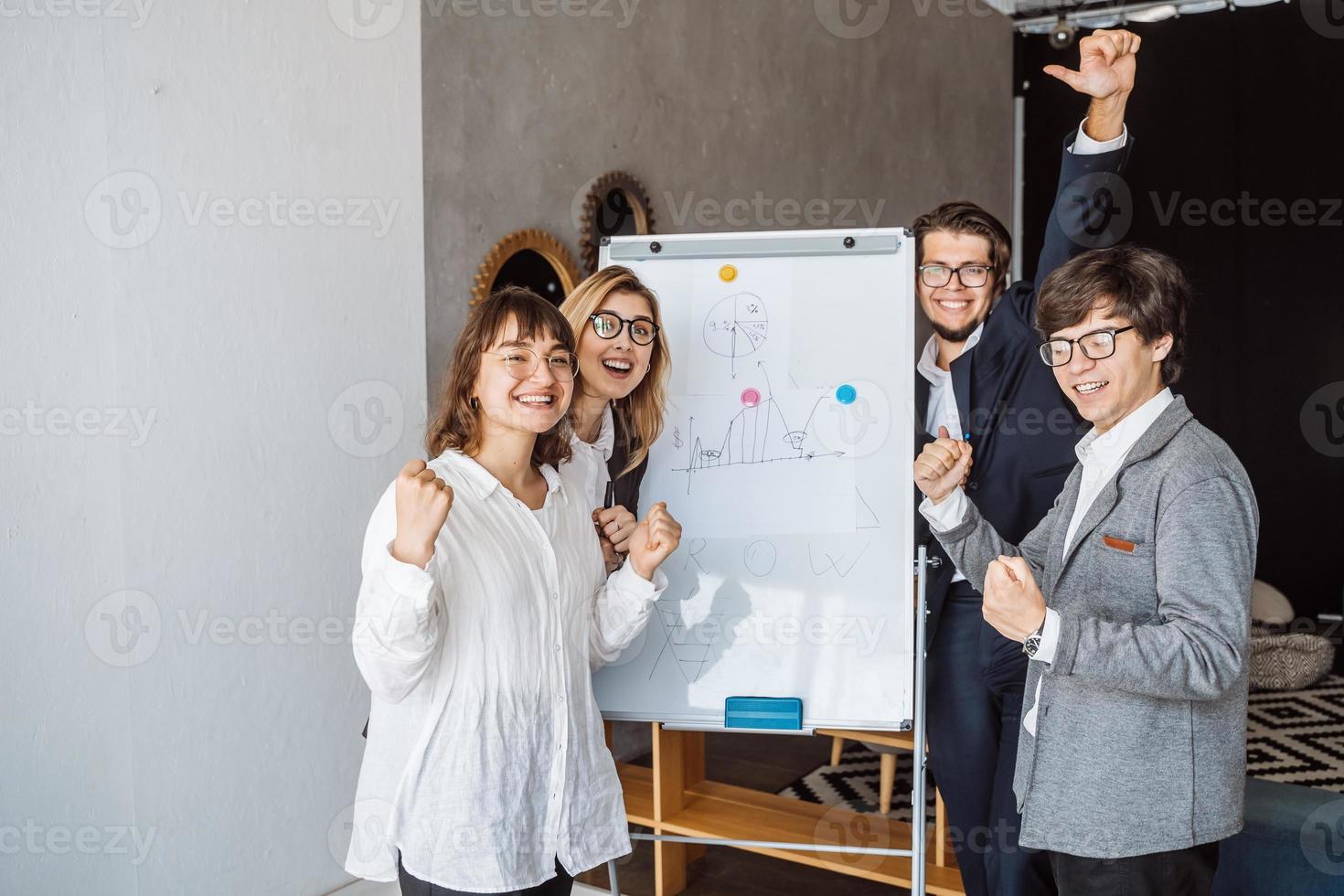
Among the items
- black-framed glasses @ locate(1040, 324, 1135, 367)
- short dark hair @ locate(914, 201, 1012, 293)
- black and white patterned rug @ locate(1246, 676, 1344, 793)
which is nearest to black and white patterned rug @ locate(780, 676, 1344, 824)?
black and white patterned rug @ locate(1246, 676, 1344, 793)

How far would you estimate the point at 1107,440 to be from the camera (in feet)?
5.75

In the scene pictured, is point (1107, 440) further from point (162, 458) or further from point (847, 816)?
point (162, 458)

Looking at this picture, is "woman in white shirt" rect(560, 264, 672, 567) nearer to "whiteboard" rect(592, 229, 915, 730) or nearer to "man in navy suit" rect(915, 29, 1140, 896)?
"whiteboard" rect(592, 229, 915, 730)

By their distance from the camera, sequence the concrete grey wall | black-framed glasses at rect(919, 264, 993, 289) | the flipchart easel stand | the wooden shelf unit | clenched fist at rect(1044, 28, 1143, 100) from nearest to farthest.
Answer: clenched fist at rect(1044, 28, 1143, 100) < the flipchart easel stand < black-framed glasses at rect(919, 264, 993, 289) < the wooden shelf unit < the concrete grey wall

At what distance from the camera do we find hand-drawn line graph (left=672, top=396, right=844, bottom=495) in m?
2.41

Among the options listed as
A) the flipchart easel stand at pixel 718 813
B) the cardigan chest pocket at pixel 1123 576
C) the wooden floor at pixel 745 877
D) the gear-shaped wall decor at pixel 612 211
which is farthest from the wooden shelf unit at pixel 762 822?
the gear-shaped wall decor at pixel 612 211

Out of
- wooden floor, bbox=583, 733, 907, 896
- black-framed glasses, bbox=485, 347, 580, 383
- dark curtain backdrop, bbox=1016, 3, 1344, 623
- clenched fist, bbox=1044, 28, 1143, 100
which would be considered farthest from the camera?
dark curtain backdrop, bbox=1016, 3, 1344, 623

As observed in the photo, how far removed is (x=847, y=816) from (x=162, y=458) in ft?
6.33

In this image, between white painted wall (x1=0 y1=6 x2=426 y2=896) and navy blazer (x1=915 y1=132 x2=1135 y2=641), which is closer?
white painted wall (x1=0 y1=6 x2=426 y2=896)

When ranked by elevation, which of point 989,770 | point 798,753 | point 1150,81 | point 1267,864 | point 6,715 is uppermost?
point 1150,81

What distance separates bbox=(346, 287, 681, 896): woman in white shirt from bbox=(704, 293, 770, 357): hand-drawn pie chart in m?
0.65

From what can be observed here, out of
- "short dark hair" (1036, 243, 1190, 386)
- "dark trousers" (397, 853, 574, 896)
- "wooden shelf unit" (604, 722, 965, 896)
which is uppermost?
"short dark hair" (1036, 243, 1190, 386)

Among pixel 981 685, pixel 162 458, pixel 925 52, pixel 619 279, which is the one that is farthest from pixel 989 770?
pixel 925 52

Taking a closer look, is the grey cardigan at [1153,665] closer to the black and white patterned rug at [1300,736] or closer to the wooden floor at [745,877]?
the wooden floor at [745,877]
